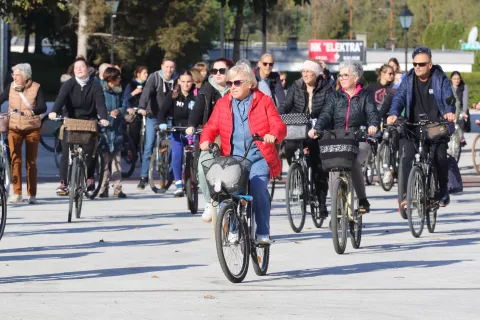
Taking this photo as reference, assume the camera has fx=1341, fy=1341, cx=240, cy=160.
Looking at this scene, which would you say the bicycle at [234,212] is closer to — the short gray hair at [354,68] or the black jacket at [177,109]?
the short gray hair at [354,68]

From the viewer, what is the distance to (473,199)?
696 inches

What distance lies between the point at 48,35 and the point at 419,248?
58.5 m

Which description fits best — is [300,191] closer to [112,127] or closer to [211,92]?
[211,92]

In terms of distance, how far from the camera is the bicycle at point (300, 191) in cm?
1311

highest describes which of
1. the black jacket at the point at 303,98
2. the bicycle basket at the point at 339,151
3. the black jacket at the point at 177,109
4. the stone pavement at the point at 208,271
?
the black jacket at the point at 303,98

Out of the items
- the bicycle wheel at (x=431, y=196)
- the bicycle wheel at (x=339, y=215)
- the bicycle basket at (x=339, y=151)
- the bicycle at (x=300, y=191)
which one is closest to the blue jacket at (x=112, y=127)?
the bicycle at (x=300, y=191)

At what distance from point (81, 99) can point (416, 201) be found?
184 inches

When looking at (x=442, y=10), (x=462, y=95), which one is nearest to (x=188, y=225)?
(x=462, y=95)

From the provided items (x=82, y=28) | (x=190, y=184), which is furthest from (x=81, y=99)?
(x=82, y=28)

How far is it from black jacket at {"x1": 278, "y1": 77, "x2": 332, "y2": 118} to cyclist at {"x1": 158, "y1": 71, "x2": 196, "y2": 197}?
3.22 m

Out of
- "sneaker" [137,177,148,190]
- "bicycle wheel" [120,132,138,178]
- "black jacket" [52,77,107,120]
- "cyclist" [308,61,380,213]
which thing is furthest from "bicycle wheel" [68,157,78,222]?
"bicycle wheel" [120,132,138,178]

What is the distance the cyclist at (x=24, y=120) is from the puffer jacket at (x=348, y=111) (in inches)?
189

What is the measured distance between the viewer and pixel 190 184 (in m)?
15.2

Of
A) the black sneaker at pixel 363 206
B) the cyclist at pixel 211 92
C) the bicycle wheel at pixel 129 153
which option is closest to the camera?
the black sneaker at pixel 363 206
